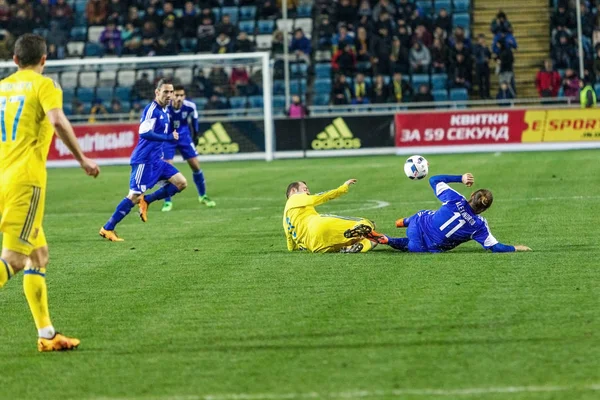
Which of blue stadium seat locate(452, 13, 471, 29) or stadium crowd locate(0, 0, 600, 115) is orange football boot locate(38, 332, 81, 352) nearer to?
stadium crowd locate(0, 0, 600, 115)

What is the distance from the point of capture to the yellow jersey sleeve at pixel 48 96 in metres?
7.75

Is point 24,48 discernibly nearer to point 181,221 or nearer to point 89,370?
point 89,370

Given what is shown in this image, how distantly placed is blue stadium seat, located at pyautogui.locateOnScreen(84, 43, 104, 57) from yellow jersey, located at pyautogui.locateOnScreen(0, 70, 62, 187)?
3143 cm

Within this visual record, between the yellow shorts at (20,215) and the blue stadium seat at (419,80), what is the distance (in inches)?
1169

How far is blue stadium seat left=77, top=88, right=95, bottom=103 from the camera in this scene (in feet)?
115

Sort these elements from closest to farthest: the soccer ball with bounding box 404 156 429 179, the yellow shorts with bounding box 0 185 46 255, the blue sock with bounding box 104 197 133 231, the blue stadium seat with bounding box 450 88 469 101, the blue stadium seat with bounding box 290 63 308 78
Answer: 1. the yellow shorts with bounding box 0 185 46 255
2. the soccer ball with bounding box 404 156 429 179
3. the blue sock with bounding box 104 197 133 231
4. the blue stadium seat with bounding box 450 88 469 101
5. the blue stadium seat with bounding box 290 63 308 78

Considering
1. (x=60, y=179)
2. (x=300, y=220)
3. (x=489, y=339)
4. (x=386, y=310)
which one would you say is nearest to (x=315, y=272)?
(x=300, y=220)

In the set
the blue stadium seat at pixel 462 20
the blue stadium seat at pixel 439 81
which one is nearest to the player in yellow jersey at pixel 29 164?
the blue stadium seat at pixel 439 81

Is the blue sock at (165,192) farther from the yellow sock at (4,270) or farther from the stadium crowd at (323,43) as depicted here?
the stadium crowd at (323,43)

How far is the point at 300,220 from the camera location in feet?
41.7

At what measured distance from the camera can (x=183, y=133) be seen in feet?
66.6

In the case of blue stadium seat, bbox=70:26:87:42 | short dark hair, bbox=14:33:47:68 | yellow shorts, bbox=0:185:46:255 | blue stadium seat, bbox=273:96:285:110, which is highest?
short dark hair, bbox=14:33:47:68

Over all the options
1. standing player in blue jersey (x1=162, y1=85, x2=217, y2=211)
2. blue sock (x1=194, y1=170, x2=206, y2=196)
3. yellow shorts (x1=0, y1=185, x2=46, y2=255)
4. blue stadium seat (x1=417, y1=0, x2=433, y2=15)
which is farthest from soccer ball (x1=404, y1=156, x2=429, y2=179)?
blue stadium seat (x1=417, y1=0, x2=433, y2=15)

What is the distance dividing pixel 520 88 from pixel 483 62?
2856mm
